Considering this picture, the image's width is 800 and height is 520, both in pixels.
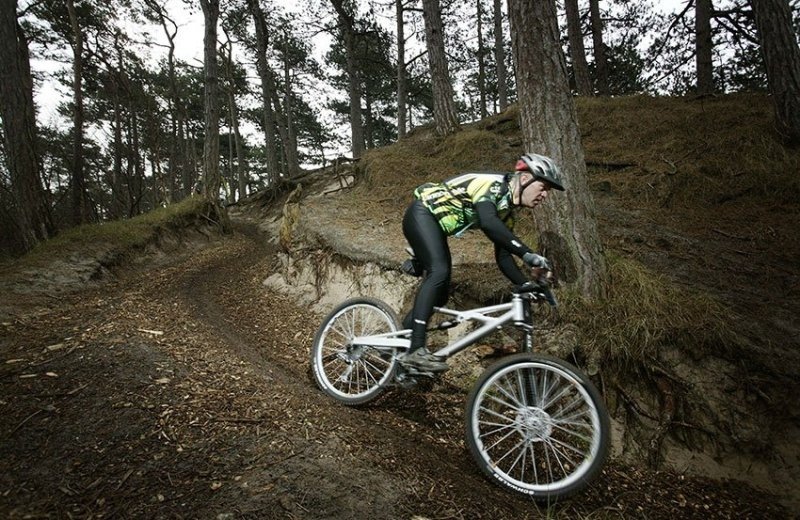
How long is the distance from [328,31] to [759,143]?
15.2 meters

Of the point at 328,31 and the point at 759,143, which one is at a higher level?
the point at 328,31

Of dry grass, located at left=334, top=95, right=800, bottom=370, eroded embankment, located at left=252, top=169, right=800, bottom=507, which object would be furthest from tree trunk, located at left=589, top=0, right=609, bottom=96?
eroded embankment, located at left=252, top=169, right=800, bottom=507

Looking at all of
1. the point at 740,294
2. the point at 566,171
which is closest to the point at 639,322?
the point at 740,294

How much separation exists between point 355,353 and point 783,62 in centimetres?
840

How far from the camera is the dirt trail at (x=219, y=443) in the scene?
207cm

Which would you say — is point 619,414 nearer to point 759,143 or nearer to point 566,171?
point 566,171

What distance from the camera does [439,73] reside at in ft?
31.4

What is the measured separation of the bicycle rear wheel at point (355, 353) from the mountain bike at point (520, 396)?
0.01 meters

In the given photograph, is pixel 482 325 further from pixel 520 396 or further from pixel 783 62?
pixel 783 62

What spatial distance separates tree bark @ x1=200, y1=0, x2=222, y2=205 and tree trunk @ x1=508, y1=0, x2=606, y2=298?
10127 mm

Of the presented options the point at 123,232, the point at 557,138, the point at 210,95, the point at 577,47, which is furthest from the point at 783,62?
the point at 210,95

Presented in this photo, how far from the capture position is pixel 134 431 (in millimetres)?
2520

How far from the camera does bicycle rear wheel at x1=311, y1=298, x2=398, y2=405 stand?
141 inches

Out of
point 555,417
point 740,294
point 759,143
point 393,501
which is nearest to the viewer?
point 393,501
